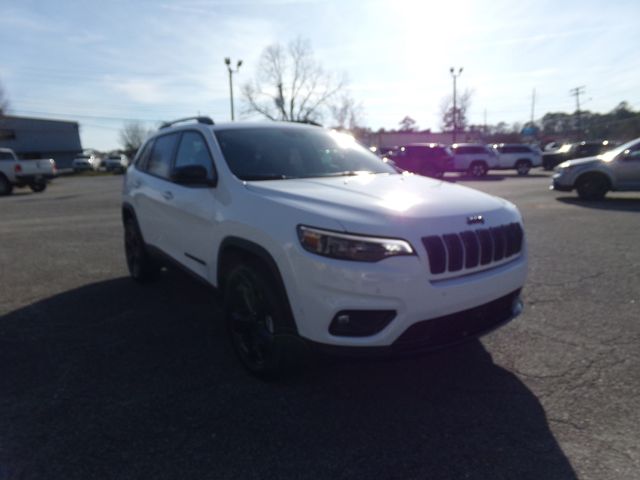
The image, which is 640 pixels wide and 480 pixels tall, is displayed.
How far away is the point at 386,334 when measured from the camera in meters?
2.53

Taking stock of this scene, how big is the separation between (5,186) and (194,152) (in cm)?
1998

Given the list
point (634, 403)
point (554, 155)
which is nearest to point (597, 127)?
point (554, 155)

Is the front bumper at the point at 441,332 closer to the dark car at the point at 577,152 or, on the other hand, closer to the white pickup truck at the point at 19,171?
the white pickup truck at the point at 19,171

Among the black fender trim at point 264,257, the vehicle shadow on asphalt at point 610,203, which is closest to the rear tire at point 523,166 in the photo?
the vehicle shadow on asphalt at point 610,203

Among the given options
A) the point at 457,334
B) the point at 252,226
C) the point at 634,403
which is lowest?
the point at 634,403

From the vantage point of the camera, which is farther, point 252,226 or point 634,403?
point 252,226

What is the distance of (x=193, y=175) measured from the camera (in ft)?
11.3

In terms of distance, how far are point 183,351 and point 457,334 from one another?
2090 mm

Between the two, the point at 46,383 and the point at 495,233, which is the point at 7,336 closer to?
the point at 46,383

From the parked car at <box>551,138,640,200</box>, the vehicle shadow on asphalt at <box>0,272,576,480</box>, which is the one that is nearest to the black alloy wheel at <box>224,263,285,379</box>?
the vehicle shadow on asphalt at <box>0,272,576,480</box>

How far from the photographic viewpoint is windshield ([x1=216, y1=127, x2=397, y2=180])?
365cm

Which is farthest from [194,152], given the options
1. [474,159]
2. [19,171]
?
[474,159]

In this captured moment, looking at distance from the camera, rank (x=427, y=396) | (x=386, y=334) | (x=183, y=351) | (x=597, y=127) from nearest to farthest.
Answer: (x=386, y=334)
(x=427, y=396)
(x=183, y=351)
(x=597, y=127)

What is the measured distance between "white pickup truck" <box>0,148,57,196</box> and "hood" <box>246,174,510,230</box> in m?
20.7
